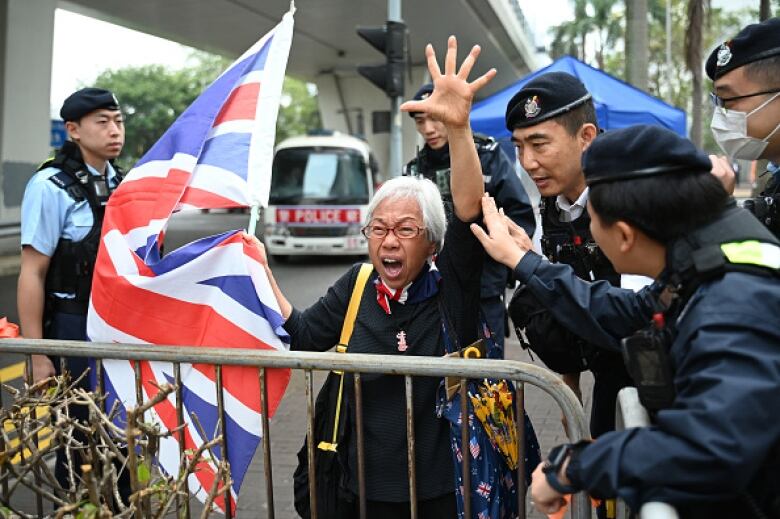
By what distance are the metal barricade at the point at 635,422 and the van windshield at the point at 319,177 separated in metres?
13.7

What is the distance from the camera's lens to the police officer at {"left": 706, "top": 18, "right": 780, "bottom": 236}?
2432mm

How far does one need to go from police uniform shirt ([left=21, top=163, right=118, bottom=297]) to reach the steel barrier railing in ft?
2.67

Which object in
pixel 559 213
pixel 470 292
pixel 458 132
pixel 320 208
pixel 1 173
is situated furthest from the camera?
pixel 320 208

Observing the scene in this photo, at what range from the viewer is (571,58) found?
439 inches

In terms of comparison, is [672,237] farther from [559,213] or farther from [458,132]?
[559,213]

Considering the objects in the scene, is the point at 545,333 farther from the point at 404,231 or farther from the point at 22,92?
the point at 22,92

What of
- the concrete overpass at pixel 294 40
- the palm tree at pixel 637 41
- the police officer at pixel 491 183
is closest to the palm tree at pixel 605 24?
the concrete overpass at pixel 294 40

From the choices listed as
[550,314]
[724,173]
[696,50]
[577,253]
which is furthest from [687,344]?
[696,50]

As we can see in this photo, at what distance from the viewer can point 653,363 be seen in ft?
5.35

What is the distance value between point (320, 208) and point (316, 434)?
12.9 metres

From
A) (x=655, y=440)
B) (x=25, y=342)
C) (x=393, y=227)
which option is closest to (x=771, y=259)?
(x=655, y=440)

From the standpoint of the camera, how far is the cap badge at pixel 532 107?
2.53 meters

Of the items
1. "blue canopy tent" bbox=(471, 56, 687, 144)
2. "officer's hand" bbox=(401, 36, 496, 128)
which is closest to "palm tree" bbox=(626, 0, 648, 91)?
"blue canopy tent" bbox=(471, 56, 687, 144)

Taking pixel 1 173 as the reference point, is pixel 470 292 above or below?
below
